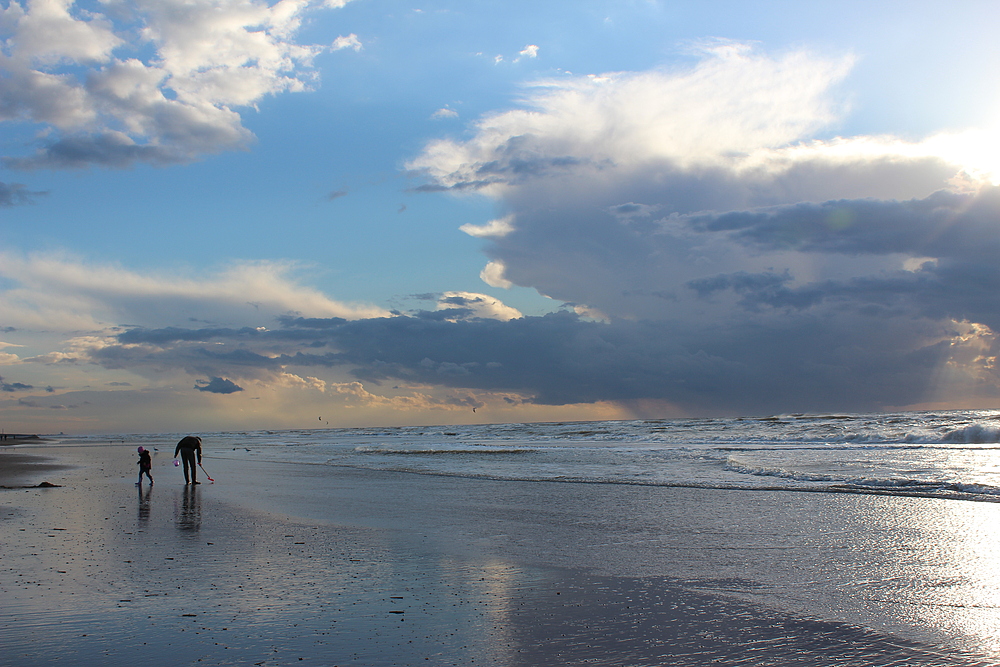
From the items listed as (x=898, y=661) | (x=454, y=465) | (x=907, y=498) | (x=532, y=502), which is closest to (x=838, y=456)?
(x=907, y=498)

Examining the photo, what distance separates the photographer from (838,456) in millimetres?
26766

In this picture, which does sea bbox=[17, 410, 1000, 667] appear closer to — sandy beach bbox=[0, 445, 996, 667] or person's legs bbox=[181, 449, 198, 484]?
sandy beach bbox=[0, 445, 996, 667]

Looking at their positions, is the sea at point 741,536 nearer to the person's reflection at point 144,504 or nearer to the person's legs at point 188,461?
the person's reflection at point 144,504

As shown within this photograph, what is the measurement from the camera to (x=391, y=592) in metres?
6.77

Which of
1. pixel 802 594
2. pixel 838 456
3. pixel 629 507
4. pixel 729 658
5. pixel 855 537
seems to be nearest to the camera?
pixel 729 658

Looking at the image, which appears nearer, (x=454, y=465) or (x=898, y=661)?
(x=898, y=661)

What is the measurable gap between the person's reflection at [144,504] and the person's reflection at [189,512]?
58 cm

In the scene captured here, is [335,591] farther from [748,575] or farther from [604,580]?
[748,575]

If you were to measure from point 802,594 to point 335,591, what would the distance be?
4.91m

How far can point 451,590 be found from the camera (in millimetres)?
6891

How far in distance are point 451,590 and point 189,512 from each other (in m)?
8.60

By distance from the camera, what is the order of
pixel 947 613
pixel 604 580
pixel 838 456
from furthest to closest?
pixel 838 456 < pixel 604 580 < pixel 947 613

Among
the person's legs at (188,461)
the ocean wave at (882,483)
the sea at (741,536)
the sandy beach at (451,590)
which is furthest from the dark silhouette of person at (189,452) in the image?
the ocean wave at (882,483)

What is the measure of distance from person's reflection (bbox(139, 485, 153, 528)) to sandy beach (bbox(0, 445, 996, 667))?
0.17m
